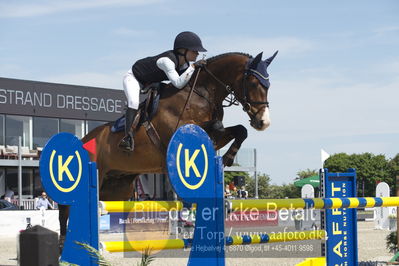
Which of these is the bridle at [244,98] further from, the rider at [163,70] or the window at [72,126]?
the window at [72,126]

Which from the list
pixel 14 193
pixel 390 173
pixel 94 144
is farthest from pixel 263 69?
pixel 390 173

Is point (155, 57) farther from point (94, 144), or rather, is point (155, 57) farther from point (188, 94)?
point (94, 144)

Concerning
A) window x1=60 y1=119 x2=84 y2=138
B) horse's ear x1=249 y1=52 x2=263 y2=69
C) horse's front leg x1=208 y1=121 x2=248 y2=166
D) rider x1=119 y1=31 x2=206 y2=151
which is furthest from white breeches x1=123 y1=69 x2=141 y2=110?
window x1=60 y1=119 x2=84 y2=138

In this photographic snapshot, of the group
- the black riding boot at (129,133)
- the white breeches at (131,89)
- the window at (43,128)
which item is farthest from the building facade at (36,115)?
the black riding boot at (129,133)

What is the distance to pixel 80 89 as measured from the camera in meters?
Result: 30.4

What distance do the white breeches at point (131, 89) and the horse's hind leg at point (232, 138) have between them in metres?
0.79

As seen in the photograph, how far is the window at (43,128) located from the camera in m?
28.8

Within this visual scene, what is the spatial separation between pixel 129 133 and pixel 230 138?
846 mm

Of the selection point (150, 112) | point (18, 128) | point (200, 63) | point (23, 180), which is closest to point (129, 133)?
point (150, 112)

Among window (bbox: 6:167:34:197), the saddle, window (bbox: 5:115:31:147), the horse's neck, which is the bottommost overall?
window (bbox: 6:167:34:197)

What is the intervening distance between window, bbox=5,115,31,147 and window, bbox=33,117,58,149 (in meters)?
0.33

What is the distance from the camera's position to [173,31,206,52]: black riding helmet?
5680 millimetres

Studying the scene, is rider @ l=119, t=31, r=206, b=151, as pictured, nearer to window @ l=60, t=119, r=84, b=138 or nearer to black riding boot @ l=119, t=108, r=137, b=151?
black riding boot @ l=119, t=108, r=137, b=151

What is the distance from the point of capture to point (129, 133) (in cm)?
583
